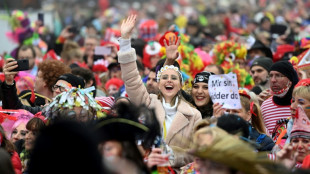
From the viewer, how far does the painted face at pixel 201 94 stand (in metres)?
8.29

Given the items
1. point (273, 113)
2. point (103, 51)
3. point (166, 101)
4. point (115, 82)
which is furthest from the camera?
point (103, 51)

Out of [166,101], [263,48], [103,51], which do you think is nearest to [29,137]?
[166,101]

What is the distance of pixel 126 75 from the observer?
292 inches

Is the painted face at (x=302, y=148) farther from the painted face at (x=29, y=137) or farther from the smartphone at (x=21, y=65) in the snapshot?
the smartphone at (x=21, y=65)

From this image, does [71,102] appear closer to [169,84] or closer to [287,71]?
[169,84]

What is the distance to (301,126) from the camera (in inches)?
242

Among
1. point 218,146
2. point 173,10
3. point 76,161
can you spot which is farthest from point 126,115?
point 173,10

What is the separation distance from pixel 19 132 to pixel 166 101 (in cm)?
156

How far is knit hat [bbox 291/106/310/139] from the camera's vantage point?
6.11 meters

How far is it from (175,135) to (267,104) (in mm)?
2034

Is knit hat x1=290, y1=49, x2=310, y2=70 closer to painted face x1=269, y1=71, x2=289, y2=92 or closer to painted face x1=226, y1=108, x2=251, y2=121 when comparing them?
painted face x1=269, y1=71, x2=289, y2=92

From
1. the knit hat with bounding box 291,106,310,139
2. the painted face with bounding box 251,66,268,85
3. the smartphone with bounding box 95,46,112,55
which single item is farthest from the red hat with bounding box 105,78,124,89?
the knit hat with bounding box 291,106,310,139

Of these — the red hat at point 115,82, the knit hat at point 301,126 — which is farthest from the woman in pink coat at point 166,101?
the red hat at point 115,82

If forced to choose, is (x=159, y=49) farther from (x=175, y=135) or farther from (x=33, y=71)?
(x=175, y=135)
